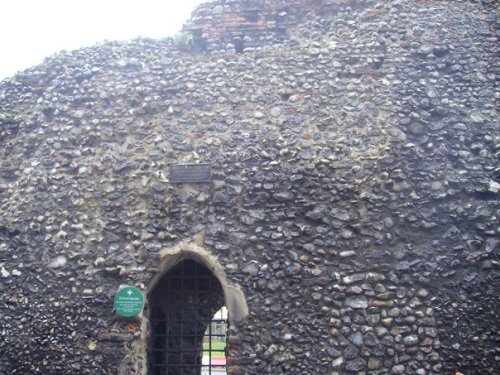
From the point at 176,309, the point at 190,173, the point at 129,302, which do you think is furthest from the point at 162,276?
the point at 190,173

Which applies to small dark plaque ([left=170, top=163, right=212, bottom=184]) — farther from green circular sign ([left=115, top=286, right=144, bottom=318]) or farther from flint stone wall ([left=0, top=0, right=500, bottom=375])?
green circular sign ([left=115, top=286, right=144, bottom=318])

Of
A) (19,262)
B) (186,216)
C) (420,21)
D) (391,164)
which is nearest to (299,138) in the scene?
(391,164)

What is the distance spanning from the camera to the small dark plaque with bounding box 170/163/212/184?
639cm

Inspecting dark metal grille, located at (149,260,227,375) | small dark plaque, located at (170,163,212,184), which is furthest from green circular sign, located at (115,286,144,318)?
small dark plaque, located at (170,163,212,184)

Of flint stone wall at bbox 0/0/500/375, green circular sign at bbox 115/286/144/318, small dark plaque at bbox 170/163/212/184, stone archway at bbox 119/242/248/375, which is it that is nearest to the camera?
flint stone wall at bbox 0/0/500/375

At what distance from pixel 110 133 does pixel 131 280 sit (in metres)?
2.14

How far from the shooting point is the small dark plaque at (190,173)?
6.39 meters

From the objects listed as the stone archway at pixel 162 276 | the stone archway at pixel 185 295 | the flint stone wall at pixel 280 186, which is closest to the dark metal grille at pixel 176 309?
the stone archway at pixel 185 295

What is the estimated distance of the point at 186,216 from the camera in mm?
6227

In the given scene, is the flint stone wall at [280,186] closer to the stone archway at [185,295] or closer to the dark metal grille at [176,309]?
the stone archway at [185,295]

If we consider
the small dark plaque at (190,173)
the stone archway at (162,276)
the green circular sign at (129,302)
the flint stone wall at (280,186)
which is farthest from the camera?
the small dark plaque at (190,173)

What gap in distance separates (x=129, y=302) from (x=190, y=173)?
1.79m

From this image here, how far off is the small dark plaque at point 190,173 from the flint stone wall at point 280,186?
0.32 ft

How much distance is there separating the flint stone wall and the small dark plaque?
0.10 metres
